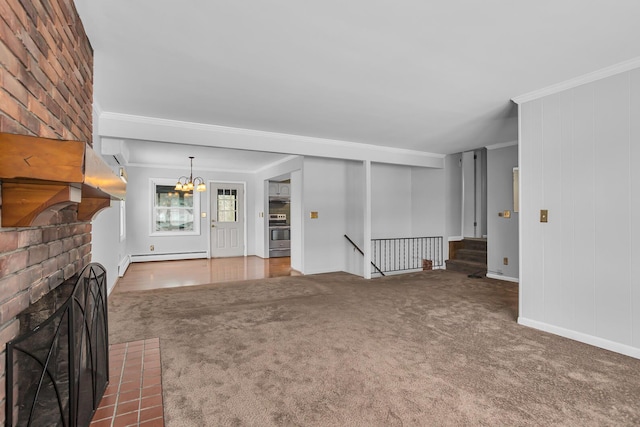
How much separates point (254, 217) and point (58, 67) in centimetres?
749

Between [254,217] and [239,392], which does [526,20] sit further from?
[254,217]

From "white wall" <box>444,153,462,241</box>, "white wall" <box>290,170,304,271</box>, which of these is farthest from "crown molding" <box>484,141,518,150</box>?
"white wall" <box>290,170,304,271</box>

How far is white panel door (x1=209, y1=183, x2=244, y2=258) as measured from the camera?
869cm

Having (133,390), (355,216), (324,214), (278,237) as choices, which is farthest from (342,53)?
(278,237)

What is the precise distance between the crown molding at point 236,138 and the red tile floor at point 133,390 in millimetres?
2481

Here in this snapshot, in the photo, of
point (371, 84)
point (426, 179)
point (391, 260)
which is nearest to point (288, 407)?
point (371, 84)

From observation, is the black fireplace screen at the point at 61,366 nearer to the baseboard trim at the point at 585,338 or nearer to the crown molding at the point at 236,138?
the crown molding at the point at 236,138

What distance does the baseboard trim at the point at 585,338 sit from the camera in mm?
2730

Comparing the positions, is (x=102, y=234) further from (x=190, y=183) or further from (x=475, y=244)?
(x=475, y=244)

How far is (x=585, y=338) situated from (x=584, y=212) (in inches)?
44.3

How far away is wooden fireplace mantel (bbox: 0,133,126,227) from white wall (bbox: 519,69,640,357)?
3665 mm

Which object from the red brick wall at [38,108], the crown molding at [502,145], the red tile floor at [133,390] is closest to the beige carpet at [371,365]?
the red tile floor at [133,390]

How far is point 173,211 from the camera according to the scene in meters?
8.35

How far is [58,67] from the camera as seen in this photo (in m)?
1.67
